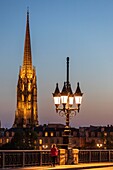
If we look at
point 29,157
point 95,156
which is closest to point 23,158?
point 29,157

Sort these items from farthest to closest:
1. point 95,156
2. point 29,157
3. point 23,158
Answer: point 95,156
point 29,157
point 23,158

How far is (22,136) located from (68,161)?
11194 centimetres

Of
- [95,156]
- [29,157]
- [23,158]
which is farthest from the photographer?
[95,156]

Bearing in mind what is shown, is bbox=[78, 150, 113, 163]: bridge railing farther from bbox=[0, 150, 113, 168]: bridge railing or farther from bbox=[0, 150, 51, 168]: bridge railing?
bbox=[0, 150, 51, 168]: bridge railing

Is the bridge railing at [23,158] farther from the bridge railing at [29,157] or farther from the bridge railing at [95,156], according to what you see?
the bridge railing at [95,156]

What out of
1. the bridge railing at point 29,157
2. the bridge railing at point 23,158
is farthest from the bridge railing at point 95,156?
the bridge railing at point 23,158

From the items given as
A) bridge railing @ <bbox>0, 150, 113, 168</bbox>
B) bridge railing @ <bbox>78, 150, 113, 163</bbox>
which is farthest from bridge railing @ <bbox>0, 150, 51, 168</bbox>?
bridge railing @ <bbox>78, 150, 113, 163</bbox>

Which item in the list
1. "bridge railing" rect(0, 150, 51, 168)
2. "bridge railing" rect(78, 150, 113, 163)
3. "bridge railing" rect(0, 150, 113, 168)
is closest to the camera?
"bridge railing" rect(0, 150, 51, 168)

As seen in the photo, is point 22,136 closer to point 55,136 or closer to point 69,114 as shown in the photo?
point 55,136

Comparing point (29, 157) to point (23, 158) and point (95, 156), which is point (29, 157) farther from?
point (95, 156)

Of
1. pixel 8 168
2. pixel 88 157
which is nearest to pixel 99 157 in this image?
pixel 88 157

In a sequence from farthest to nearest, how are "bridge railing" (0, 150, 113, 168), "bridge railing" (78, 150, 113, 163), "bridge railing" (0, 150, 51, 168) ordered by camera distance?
1. "bridge railing" (78, 150, 113, 163)
2. "bridge railing" (0, 150, 113, 168)
3. "bridge railing" (0, 150, 51, 168)

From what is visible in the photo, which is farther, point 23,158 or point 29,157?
point 29,157

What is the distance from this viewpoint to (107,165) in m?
39.6
